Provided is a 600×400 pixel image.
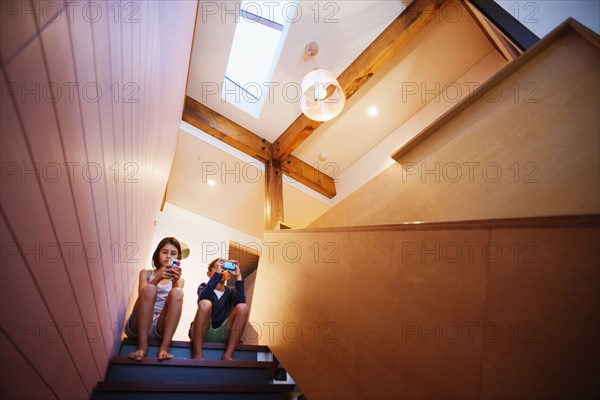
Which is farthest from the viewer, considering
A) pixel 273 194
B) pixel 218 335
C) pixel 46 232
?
pixel 273 194

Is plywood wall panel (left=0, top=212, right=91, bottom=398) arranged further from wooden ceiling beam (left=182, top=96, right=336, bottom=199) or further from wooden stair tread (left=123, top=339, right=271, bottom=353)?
wooden ceiling beam (left=182, top=96, right=336, bottom=199)

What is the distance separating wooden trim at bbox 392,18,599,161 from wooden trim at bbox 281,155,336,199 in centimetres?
241

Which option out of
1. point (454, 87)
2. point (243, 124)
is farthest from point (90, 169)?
point (454, 87)

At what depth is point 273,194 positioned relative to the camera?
3980 millimetres

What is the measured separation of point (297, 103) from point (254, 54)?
0.78 metres

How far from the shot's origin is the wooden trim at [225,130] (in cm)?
381

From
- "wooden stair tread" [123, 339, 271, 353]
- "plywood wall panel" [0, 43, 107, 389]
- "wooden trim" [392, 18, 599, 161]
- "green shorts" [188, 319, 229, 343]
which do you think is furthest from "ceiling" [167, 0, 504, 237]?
"plywood wall panel" [0, 43, 107, 389]

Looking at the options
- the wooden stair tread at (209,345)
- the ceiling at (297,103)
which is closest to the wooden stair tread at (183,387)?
the wooden stair tread at (209,345)

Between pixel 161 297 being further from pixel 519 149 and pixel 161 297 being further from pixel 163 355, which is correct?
pixel 519 149

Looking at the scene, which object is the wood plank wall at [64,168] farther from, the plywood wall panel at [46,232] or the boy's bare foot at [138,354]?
the boy's bare foot at [138,354]

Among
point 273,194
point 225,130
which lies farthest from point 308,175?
point 225,130

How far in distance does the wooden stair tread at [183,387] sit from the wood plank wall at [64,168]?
0.10 m

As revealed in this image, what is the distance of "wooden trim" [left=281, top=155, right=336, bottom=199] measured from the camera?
438 cm

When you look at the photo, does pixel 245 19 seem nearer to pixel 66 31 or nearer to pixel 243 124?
pixel 243 124
